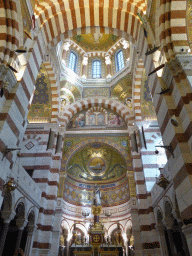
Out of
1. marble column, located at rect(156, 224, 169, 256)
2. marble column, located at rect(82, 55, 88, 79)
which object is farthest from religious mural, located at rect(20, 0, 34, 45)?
marble column, located at rect(82, 55, 88, 79)

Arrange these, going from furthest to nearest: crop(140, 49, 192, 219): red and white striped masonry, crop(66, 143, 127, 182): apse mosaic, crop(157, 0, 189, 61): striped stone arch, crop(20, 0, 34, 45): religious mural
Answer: crop(66, 143, 127, 182): apse mosaic, crop(20, 0, 34, 45): religious mural, crop(157, 0, 189, 61): striped stone arch, crop(140, 49, 192, 219): red and white striped masonry

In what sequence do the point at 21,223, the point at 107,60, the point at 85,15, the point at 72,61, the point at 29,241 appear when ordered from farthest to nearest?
the point at 107,60, the point at 72,61, the point at 29,241, the point at 85,15, the point at 21,223

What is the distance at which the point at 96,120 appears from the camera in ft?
49.9

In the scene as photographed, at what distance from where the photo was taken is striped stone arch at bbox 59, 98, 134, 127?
547 inches

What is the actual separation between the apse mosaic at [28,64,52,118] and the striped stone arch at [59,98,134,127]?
1207mm

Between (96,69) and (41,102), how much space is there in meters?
6.69

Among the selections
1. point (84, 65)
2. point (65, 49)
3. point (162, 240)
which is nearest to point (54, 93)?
point (65, 49)

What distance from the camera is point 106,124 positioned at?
14938 millimetres

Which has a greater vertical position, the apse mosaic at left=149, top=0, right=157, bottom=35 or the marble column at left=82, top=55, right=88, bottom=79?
the marble column at left=82, top=55, right=88, bottom=79

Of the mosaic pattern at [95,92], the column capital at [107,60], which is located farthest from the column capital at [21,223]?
the column capital at [107,60]

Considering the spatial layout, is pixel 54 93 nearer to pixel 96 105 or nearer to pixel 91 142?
pixel 96 105

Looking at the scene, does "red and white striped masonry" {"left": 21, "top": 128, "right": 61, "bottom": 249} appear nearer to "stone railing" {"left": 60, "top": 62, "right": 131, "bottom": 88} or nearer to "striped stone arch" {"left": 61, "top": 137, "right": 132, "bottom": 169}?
"striped stone arch" {"left": 61, "top": 137, "right": 132, "bottom": 169}

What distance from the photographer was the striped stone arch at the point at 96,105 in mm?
13883

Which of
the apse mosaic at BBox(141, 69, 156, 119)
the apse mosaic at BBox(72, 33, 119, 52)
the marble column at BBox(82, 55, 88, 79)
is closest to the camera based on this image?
the apse mosaic at BBox(141, 69, 156, 119)
